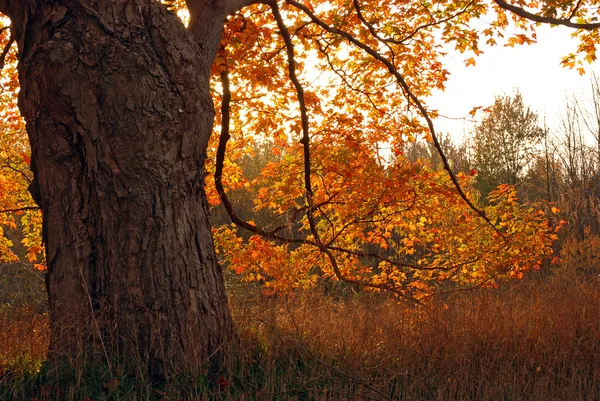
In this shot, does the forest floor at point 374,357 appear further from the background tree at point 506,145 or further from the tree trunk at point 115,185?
the background tree at point 506,145

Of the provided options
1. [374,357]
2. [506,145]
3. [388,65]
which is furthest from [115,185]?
[506,145]

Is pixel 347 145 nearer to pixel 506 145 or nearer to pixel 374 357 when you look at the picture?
pixel 374 357

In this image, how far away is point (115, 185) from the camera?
3.53 metres

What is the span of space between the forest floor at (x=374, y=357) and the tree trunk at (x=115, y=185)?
0.23 meters

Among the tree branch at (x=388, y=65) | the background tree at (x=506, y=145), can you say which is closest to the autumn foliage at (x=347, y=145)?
the tree branch at (x=388, y=65)

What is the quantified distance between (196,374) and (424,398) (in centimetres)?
146

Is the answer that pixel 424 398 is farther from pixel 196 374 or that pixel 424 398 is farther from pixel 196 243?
pixel 196 243

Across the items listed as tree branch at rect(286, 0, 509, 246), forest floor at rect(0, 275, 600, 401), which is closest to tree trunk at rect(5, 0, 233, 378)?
forest floor at rect(0, 275, 600, 401)

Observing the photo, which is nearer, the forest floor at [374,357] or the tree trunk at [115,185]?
the forest floor at [374,357]

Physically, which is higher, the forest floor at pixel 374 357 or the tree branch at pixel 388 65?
the tree branch at pixel 388 65

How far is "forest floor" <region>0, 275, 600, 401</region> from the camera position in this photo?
330cm

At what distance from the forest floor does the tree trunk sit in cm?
23

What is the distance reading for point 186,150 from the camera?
12.3 feet

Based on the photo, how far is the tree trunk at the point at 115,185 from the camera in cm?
348
